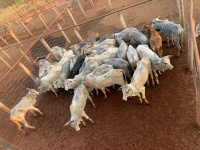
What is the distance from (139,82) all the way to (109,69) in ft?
4.39

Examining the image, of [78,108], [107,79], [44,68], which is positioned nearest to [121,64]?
[107,79]

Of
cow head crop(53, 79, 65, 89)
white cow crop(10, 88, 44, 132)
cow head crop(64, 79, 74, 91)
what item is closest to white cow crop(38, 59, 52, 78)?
cow head crop(53, 79, 65, 89)

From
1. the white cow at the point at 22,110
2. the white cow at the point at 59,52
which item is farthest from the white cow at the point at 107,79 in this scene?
the white cow at the point at 59,52

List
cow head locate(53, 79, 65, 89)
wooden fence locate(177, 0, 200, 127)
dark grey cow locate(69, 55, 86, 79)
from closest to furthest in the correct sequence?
1. wooden fence locate(177, 0, 200, 127)
2. cow head locate(53, 79, 65, 89)
3. dark grey cow locate(69, 55, 86, 79)

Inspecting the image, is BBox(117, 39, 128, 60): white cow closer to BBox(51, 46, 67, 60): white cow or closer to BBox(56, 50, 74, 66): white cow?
BBox(56, 50, 74, 66): white cow

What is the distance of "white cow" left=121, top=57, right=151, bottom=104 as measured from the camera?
244 inches

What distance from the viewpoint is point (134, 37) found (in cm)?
855

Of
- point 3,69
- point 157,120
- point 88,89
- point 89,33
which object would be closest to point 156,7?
point 89,33

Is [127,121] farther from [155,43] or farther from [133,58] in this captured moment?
[155,43]

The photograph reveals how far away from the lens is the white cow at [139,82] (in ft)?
20.3

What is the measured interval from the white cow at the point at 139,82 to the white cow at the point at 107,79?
558mm

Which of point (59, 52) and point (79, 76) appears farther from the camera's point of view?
point (59, 52)

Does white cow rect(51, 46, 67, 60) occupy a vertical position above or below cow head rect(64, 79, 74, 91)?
below

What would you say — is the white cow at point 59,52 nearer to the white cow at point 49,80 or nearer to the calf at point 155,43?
the white cow at point 49,80
